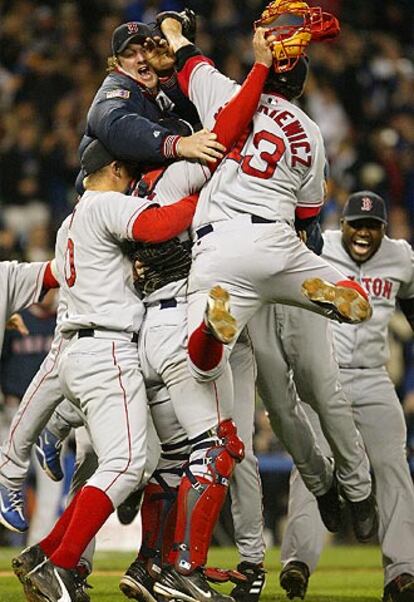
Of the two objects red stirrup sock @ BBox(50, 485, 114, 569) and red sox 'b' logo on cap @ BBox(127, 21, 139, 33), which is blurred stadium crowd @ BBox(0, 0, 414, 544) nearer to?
red sox 'b' logo on cap @ BBox(127, 21, 139, 33)

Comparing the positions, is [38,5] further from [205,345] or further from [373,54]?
[205,345]

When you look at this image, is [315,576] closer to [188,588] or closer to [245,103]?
[188,588]

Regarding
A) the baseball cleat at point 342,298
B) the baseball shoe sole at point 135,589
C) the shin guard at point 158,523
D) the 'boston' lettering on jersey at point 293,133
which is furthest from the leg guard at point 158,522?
the 'boston' lettering on jersey at point 293,133

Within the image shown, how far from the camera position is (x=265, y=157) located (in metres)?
5.68

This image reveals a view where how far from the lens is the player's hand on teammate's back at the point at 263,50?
564 centimetres

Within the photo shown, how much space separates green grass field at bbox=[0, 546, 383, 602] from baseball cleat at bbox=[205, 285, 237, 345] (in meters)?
1.78

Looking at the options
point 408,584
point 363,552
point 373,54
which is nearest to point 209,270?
point 408,584

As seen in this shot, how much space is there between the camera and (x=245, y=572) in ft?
20.1

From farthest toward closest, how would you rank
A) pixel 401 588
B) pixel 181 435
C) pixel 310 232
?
pixel 401 588
pixel 310 232
pixel 181 435

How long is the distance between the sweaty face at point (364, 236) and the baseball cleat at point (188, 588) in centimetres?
243

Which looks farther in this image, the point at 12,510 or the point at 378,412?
the point at 378,412

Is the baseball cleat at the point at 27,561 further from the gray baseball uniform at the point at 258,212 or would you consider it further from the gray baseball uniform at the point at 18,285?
the gray baseball uniform at the point at 18,285

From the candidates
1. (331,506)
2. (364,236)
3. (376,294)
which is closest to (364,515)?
(331,506)

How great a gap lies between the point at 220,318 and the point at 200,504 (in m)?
0.75
